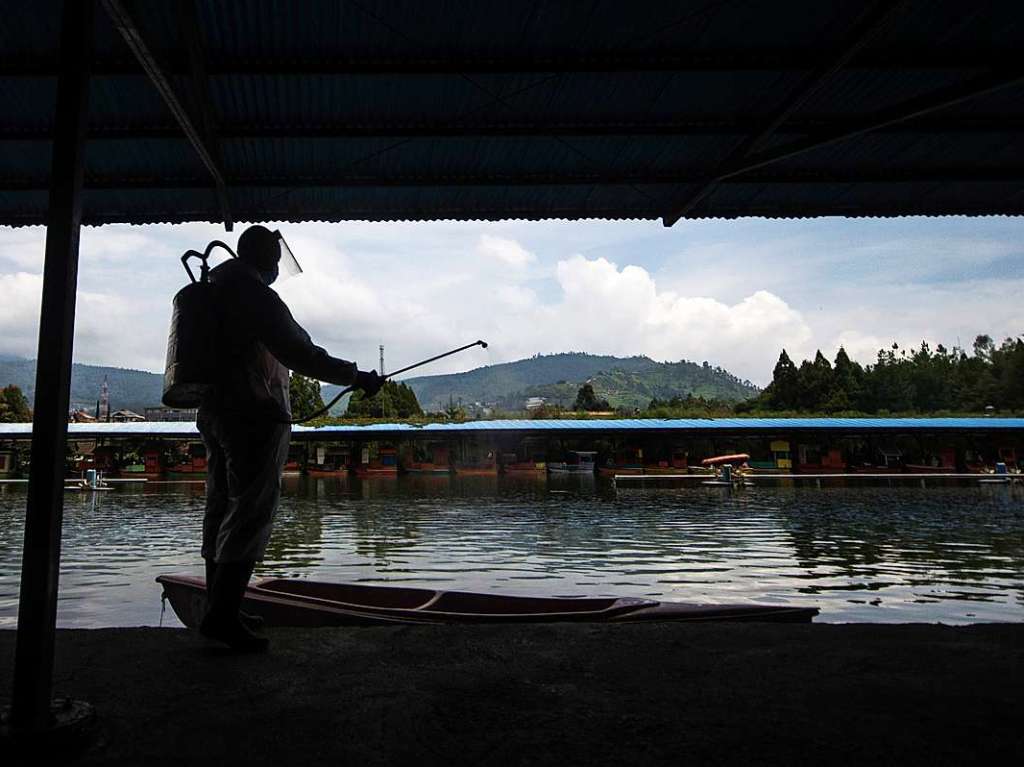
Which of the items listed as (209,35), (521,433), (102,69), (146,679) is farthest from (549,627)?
(521,433)

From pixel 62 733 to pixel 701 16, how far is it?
5.30m

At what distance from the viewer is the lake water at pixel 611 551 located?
25.3 feet

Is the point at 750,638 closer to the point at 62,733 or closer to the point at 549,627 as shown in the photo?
the point at 549,627

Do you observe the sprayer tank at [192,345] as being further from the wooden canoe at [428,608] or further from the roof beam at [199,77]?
the roof beam at [199,77]

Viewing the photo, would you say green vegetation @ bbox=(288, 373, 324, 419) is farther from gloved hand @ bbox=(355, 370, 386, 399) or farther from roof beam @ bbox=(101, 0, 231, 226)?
gloved hand @ bbox=(355, 370, 386, 399)

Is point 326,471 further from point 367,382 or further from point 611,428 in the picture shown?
point 367,382

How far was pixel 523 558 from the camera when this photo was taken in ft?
35.0

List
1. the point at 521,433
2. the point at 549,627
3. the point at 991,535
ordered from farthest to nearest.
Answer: the point at 521,433
the point at 991,535
the point at 549,627

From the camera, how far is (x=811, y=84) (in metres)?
4.96

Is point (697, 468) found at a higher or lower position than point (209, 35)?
lower

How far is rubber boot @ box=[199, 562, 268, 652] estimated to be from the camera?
245cm

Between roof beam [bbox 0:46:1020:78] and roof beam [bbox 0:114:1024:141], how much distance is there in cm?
53

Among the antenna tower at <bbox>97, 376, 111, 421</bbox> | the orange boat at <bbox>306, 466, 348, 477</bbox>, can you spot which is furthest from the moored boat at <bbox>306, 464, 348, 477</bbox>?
the antenna tower at <bbox>97, 376, 111, 421</bbox>

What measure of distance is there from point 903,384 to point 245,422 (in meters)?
92.1
